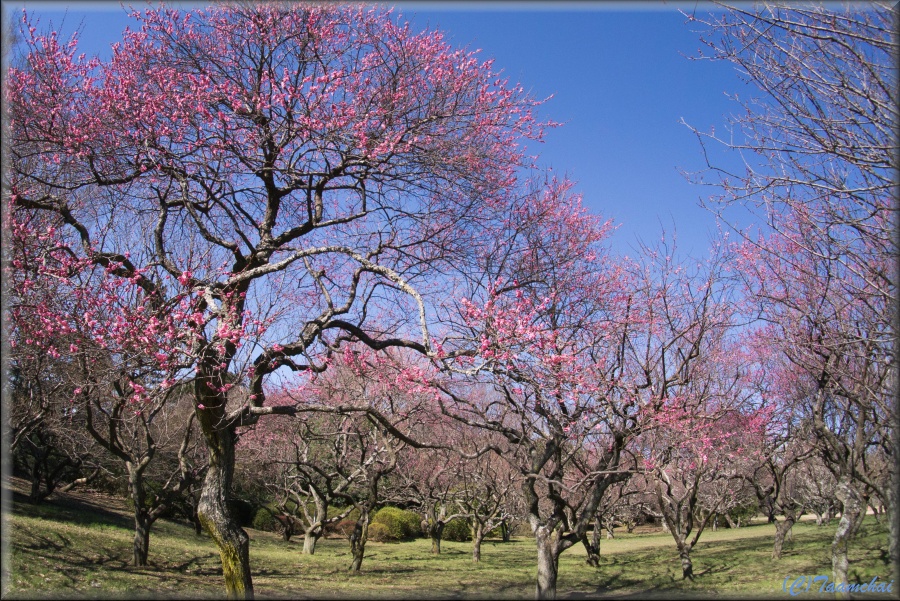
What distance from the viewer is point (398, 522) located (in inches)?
1091

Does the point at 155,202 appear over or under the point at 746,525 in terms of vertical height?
over

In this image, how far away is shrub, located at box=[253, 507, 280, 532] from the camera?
26.6m

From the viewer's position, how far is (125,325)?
6.05m

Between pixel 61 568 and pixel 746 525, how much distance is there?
41077 millimetres

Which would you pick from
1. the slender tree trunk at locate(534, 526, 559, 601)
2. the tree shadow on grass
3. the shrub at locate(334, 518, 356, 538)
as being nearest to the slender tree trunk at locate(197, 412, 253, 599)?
the slender tree trunk at locate(534, 526, 559, 601)

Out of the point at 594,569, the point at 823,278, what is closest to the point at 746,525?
the point at 594,569

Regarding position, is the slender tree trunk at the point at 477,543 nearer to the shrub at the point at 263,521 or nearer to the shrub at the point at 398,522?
the shrub at the point at 398,522

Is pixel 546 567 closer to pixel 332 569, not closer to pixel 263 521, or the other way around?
pixel 332 569

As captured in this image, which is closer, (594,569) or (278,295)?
(278,295)

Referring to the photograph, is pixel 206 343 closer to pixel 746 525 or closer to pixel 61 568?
pixel 61 568

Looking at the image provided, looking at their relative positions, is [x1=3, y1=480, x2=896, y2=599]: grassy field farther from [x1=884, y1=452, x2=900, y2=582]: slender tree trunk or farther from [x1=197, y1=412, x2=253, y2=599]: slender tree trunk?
[x1=884, y1=452, x2=900, y2=582]: slender tree trunk

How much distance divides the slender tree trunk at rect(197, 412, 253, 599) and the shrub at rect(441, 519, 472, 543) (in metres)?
24.0

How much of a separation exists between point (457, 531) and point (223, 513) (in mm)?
24904

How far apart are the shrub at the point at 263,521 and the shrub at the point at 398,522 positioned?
4.50 metres
